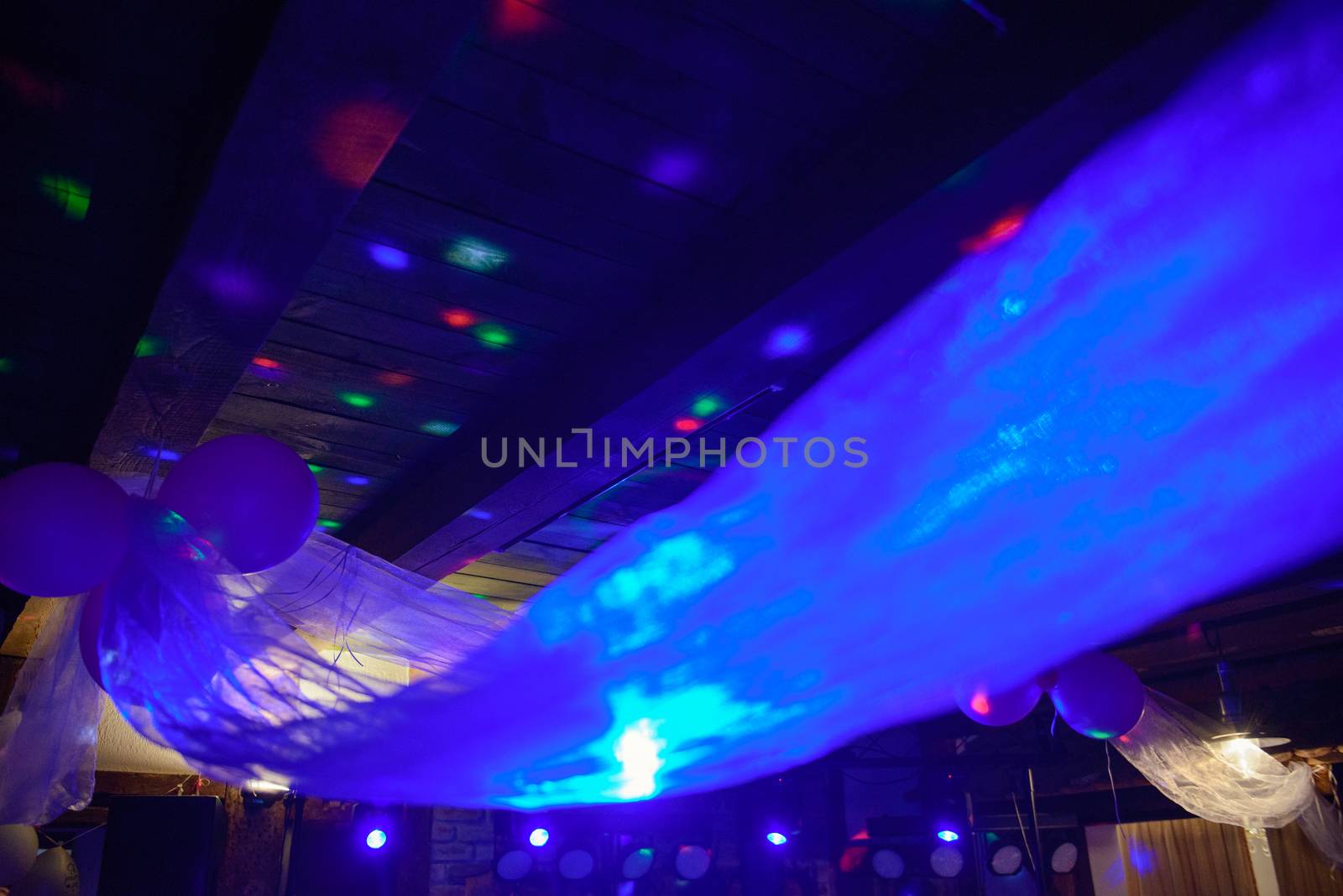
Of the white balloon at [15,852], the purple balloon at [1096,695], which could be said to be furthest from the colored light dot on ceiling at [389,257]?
the white balloon at [15,852]

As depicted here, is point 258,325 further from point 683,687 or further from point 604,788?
point 604,788

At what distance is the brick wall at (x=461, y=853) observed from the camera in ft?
15.7

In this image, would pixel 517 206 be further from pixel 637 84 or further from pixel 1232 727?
pixel 1232 727

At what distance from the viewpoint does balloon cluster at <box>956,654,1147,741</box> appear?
119 inches

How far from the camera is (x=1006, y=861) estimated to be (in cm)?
591

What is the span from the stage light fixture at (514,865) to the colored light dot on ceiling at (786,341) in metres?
4.26

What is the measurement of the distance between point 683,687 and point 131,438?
1.34m

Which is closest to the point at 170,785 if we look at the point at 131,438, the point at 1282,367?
the point at 131,438

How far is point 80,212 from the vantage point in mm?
1557

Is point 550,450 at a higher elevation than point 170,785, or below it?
higher

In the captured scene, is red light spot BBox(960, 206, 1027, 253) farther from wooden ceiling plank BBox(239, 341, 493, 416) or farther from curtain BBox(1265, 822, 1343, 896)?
curtain BBox(1265, 822, 1343, 896)

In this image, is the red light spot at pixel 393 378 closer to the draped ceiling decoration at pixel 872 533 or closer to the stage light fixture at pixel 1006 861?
the draped ceiling decoration at pixel 872 533

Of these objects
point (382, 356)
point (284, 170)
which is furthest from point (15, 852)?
point (284, 170)

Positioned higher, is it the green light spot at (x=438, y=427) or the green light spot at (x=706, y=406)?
the green light spot at (x=438, y=427)
